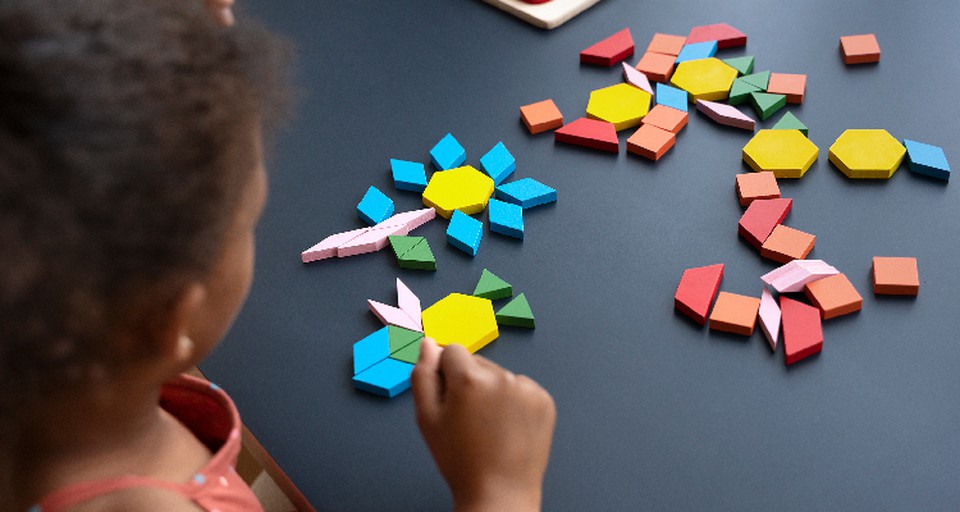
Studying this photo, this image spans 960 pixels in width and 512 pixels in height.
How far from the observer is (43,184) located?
0.49 meters

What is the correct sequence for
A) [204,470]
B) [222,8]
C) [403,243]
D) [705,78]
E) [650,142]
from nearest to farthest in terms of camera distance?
1. [204,470]
2. [222,8]
3. [403,243]
4. [650,142]
5. [705,78]

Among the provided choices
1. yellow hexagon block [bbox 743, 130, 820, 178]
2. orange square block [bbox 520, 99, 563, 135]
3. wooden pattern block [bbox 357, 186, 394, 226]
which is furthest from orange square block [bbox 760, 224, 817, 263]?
wooden pattern block [bbox 357, 186, 394, 226]

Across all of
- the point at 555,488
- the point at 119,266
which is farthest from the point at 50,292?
the point at 555,488

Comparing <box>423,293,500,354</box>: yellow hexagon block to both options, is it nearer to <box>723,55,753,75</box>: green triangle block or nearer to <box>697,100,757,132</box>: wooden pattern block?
<box>697,100,757,132</box>: wooden pattern block

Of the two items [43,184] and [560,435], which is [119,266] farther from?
[560,435]

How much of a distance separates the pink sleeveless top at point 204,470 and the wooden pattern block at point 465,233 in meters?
0.36

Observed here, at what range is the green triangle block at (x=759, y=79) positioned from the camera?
4.14 feet

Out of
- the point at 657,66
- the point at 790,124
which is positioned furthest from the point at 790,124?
the point at 657,66

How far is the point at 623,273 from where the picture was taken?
1.04 metres

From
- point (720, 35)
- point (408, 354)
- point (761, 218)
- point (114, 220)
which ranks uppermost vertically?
point (114, 220)

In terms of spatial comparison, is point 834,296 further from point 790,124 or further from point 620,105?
point 620,105

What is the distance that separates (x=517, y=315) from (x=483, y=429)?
0.25m

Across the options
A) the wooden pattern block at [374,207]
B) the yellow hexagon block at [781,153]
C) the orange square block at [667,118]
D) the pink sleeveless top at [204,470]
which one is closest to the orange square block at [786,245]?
the yellow hexagon block at [781,153]

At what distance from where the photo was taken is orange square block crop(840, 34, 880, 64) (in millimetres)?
1299
